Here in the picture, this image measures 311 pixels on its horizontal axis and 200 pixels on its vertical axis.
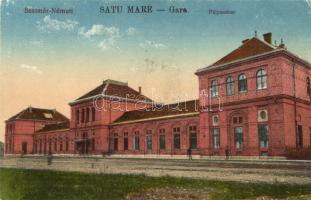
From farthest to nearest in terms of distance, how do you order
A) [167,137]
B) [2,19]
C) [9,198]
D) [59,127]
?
[59,127] < [167,137] < [2,19] < [9,198]

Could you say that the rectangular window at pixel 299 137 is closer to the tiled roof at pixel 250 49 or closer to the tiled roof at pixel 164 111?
the tiled roof at pixel 250 49

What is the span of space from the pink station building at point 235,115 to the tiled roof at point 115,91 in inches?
46.5

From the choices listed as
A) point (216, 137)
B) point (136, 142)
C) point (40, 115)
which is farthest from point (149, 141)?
point (40, 115)

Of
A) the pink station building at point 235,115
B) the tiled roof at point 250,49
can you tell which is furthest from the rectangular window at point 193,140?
the tiled roof at point 250,49

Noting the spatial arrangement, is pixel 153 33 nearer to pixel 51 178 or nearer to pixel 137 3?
pixel 137 3

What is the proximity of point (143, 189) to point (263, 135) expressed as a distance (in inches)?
735

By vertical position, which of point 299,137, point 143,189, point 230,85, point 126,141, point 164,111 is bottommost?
point 143,189

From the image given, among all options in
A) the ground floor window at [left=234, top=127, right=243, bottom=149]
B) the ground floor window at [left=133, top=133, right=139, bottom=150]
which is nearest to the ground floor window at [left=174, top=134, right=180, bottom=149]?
the ground floor window at [left=133, top=133, right=139, bottom=150]

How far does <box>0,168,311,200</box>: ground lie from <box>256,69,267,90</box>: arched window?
55.9 ft

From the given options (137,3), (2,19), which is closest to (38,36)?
(2,19)

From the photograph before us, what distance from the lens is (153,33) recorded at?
16469mm

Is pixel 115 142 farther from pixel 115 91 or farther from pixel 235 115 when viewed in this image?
pixel 235 115

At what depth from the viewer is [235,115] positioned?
3022cm

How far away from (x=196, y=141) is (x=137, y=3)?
2264 cm
